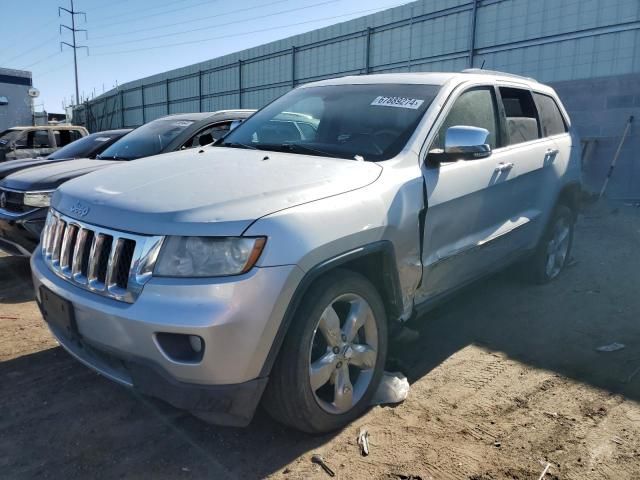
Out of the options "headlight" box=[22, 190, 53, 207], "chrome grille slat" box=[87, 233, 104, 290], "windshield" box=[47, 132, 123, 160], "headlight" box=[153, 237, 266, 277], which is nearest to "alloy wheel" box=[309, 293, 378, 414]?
"headlight" box=[153, 237, 266, 277]

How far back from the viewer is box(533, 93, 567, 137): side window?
187 inches

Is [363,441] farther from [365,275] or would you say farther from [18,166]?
[18,166]

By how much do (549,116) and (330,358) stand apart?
349cm

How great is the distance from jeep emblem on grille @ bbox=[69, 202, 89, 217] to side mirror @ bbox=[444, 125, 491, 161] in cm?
198

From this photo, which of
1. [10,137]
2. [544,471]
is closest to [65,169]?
[544,471]

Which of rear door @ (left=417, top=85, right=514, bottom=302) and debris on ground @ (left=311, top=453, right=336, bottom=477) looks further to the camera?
rear door @ (left=417, top=85, right=514, bottom=302)

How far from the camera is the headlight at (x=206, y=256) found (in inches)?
87.7

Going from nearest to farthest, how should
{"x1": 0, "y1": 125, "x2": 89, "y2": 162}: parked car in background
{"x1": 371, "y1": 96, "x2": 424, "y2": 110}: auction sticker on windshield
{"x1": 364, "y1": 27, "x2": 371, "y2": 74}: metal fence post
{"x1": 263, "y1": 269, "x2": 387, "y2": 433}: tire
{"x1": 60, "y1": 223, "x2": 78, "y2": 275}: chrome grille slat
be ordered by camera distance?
{"x1": 263, "y1": 269, "x2": 387, "y2": 433}: tire, {"x1": 60, "y1": 223, "x2": 78, "y2": 275}: chrome grille slat, {"x1": 371, "y1": 96, "x2": 424, "y2": 110}: auction sticker on windshield, {"x1": 0, "y1": 125, "x2": 89, "y2": 162}: parked car in background, {"x1": 364, "y1": 27, "x2": 371, "y2": 74}: metal fence post

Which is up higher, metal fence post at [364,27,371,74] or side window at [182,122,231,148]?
metal fence post at [364,27,371,74]

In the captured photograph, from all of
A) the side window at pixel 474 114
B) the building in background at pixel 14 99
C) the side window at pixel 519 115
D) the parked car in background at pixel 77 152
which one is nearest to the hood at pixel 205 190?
the side window at pixel 474 114

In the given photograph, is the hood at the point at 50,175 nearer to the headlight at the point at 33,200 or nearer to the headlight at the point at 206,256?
the headlight at the point at 33,200

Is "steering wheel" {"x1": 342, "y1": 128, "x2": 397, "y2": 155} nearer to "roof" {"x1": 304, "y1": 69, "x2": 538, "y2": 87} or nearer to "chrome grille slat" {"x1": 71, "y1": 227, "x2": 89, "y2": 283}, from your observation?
"roof" {"x1": 304, "y1": 69, "x2": 538, "y2": 87}

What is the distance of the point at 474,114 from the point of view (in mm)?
3781

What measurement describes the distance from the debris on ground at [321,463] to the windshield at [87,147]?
230 inches
